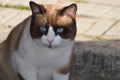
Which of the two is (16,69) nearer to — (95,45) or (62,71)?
(62,71)

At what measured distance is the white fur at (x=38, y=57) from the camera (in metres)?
3.27

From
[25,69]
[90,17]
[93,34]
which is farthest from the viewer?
[90,17]

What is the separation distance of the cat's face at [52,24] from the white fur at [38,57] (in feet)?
0.13

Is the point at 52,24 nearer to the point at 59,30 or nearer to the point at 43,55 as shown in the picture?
the point at 59,30

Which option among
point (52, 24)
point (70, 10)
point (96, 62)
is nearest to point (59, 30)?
point (52, 24)

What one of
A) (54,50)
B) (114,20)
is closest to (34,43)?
(54,50)

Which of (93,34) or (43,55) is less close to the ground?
(43,55)

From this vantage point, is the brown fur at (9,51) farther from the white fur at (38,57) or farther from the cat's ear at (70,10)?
the cat's ear at (70,10)

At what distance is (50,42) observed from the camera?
308 cm

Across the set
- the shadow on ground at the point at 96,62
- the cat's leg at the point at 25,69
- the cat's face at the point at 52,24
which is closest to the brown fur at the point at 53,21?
the cat's face at the point at 52,24

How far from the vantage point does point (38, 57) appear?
11.0ft

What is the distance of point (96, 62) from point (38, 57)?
0.78 meters

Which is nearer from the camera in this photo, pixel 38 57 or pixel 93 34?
pixel 38 57

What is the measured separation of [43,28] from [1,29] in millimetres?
1390
